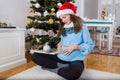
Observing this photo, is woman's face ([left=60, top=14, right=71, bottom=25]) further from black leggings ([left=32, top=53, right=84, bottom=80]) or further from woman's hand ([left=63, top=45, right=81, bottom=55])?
black leggings ([left=32, top=53, right=84, bottom=80])

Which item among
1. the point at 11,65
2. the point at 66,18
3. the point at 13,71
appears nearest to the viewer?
the point at 66,18

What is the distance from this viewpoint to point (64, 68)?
5.81 feet

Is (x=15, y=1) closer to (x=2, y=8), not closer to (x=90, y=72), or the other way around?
(x=2, y=8)

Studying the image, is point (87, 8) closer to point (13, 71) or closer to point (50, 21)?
point (50, 21)

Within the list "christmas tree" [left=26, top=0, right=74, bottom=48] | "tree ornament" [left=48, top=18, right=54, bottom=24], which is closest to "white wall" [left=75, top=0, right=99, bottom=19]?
"christmas tree" [left=26, top=0, right=74, bottom=48]

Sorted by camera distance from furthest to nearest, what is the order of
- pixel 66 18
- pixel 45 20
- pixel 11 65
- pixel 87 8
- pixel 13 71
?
pixel 87 8 → pixel 45 20 → pixel 11 65 → pixel 13 71 → pixel 66 18

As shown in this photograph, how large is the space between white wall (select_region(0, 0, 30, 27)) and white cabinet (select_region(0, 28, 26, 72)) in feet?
1.87

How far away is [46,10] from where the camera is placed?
9.53ft

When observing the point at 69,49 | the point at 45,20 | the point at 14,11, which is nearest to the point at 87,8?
the point at 14,11

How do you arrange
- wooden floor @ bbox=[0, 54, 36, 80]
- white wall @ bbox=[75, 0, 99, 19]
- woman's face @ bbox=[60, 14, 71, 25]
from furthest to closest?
white wall @ bbox=[75, 0, 99, 19] → wooden floor @ bbox=[0, 54, 36, 80] → woman's face @ bbox=[60, 14, 71, 25]

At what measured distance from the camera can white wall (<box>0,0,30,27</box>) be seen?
299cm

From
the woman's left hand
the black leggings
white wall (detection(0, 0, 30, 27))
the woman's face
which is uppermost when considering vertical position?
white wall (detection(0, 0, 30, 27))

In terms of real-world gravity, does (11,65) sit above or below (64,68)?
below

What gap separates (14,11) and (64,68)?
1924 mm
